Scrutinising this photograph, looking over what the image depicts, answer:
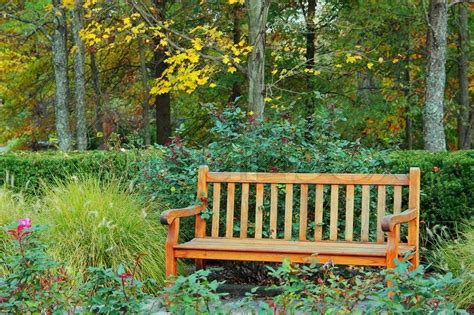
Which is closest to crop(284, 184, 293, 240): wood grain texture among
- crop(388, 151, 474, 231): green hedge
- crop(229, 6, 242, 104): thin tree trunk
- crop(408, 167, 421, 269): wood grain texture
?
crop(408, 167, 421, 269): wood grain texture

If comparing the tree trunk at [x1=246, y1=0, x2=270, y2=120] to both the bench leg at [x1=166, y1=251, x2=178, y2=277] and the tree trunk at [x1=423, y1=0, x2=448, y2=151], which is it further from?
the bench leg at [x1=166, y1=251, x2=178, y2=277]

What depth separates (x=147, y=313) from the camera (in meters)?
3.50

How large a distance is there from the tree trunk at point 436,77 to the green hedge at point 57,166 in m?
4.41

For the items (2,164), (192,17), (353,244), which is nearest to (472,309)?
(353,244)

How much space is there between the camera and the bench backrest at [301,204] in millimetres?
5734

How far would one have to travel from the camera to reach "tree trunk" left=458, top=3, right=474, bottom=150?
48.9ft

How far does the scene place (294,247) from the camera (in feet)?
17.8

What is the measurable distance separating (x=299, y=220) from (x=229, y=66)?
21.4 feet

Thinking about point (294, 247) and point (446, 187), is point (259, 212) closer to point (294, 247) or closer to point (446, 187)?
point (294, 247)

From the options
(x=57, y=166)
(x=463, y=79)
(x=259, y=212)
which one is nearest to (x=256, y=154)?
(x=259, y=212)

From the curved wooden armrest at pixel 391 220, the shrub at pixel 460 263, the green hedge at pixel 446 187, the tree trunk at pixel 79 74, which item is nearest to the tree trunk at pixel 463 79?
the tree trunk at pixel 79 74

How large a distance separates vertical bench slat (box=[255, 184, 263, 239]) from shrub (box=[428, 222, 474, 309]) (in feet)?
4.50

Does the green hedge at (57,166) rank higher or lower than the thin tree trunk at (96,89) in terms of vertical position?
lower

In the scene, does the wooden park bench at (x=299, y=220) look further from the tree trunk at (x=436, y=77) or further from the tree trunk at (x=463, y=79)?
the tree trunk at (x=463, y=79)
